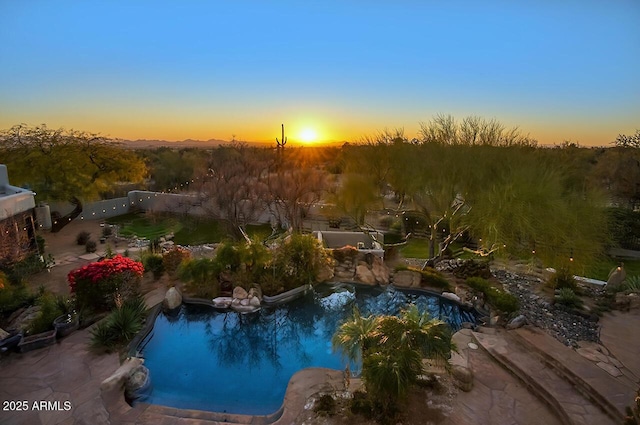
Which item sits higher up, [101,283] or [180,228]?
[101,283]

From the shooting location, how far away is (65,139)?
1916 cm

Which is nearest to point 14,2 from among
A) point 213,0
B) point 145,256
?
point 213,0

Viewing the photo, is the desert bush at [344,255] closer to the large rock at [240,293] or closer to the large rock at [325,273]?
the large rock at [325,273]

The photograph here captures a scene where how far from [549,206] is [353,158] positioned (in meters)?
6.72

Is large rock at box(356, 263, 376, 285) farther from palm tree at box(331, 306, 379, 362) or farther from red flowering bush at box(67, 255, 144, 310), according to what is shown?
red flowering bush at box(67, 255, 144, 310)

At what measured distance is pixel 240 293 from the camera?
9.55 m

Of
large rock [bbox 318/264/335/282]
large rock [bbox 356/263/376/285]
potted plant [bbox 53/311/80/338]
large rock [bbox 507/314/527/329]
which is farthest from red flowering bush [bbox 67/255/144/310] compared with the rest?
large rock [bbox 507/314/527/329]

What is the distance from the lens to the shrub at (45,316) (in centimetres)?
711

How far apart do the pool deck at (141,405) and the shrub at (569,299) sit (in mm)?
1335

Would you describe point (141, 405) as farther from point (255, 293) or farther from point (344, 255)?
point (344, 255)

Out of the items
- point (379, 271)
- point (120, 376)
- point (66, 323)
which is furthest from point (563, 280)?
point (66, 323)

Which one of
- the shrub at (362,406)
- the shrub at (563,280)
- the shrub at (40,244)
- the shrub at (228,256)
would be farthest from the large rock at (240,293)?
the shrub at (40,244)

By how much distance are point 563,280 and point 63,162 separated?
21925 millimetres

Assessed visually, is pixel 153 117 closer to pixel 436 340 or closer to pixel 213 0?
pixel 213 0
